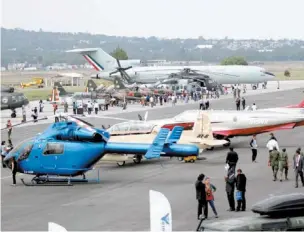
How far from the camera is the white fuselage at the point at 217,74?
290 feet

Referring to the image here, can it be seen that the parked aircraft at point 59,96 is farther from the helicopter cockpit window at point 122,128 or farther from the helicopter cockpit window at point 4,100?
the helicopter cockpit window at point 122,128

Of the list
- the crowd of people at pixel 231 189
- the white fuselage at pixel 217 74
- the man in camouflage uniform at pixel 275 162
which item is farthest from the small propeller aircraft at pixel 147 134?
the white fuselage at pixel 217 74

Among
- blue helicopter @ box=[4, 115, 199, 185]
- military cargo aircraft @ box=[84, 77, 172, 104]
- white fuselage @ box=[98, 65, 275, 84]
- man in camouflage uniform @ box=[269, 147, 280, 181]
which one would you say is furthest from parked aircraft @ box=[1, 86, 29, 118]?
white fuselage @ box=[98, 65, 275, 84]

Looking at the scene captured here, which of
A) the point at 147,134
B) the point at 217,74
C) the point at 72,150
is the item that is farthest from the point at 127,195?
the point at 217,74

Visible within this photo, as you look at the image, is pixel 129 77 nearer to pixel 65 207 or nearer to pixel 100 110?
pixel 100 110

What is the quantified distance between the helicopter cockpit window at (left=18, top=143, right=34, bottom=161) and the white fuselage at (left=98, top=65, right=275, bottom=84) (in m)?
62.4

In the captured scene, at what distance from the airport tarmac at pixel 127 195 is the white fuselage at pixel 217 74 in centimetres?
5496

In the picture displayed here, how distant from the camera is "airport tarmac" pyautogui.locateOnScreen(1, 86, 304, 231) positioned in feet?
64.5

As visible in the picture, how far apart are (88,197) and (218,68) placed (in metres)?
68.4

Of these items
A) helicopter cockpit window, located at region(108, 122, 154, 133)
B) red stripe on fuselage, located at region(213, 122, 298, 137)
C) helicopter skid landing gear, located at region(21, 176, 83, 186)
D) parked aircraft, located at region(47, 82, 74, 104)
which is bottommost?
parked aircraft, located at region(47, 82, 74, 104)

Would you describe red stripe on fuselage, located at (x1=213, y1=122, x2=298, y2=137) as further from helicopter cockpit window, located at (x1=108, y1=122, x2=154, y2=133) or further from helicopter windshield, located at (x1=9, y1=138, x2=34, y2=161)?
helicopter windshield, located at (x1=9, y1=138, x2=34, y2=161)

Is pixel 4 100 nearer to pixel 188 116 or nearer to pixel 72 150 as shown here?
pixel 188 116

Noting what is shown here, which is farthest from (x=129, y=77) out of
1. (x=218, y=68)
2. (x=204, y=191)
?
(x=204, y=191)

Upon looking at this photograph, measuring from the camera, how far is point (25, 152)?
1006 inches
